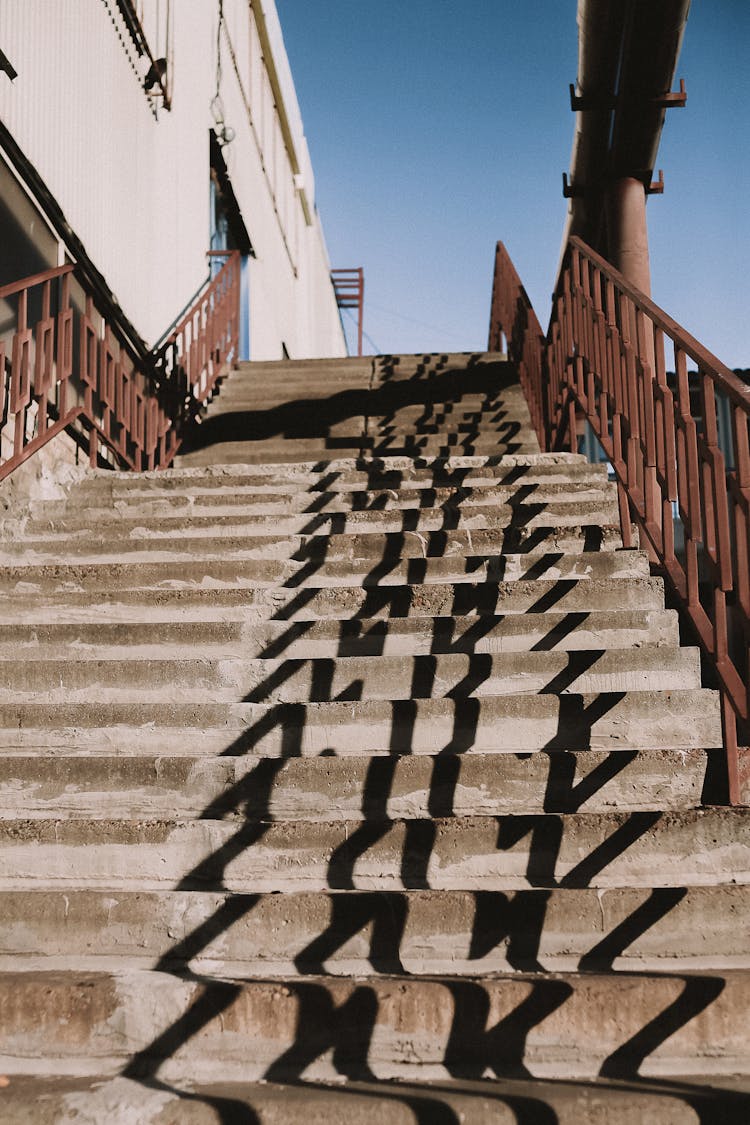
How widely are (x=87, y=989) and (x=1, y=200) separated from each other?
4415 millimetres

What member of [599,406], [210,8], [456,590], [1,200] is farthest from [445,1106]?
[210,8]

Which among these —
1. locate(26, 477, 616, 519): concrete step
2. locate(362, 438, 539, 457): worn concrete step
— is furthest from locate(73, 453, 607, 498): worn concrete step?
locate(362, 438, 539, 457): worn concrete step

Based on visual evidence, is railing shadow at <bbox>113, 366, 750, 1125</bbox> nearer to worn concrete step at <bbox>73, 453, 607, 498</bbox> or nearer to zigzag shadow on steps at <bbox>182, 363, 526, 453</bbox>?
worn concrete step at <bbox>73, 453, 607, 498</bbox>

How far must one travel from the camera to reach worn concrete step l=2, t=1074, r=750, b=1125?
1.49 m

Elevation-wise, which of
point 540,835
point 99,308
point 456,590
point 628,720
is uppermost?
point 99,308

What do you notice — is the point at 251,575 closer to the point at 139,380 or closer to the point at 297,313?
the point at 139,380

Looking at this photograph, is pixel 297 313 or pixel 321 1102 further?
pixel 297 313

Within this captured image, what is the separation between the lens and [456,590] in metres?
3.15

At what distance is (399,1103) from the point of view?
152 cm

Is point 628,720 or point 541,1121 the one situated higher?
point 628,720

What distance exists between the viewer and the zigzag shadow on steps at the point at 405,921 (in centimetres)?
168

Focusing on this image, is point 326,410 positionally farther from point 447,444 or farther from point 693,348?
point 693,348

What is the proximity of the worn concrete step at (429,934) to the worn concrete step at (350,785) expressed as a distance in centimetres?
38

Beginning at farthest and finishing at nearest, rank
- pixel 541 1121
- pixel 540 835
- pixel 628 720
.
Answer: pixel 628 720, pixel 540 835, pixel 541 1121
